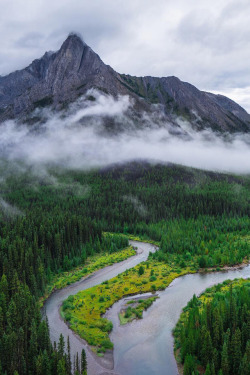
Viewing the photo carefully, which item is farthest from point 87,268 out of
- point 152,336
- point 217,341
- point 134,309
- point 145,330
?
point 217,341

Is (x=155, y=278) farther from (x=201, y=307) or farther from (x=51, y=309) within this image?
(x=51, y=309)

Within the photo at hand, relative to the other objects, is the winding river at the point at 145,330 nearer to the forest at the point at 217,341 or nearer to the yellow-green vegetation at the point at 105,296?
the yellow-green vegetation at the point at 105,296

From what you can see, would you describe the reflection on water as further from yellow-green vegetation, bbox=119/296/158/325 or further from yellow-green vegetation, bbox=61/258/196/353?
yellow-green vegetation, bbox=61/258/196/353

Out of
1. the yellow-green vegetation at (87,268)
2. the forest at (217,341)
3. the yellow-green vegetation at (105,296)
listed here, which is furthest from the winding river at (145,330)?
the forest at (217,341)

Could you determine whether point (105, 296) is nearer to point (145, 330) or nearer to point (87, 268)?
point (145, 330)

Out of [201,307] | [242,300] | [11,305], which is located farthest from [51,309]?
[242,300]

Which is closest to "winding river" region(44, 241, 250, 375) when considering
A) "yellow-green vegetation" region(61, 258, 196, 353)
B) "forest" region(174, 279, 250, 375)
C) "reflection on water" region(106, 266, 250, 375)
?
"reflection on water" region(106, 266, 250, 375)
